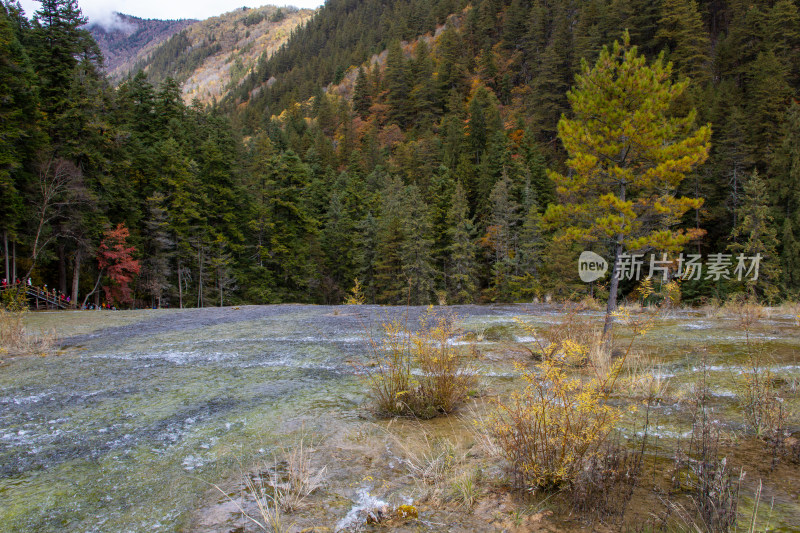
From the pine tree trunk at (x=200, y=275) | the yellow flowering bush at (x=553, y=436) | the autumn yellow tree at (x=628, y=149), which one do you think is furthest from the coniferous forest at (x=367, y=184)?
the yellow flowering bush at (x=553, y=436)

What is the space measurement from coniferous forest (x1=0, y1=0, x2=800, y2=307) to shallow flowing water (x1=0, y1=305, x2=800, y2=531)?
4.79 metres

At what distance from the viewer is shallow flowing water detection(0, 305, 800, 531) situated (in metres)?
3.08

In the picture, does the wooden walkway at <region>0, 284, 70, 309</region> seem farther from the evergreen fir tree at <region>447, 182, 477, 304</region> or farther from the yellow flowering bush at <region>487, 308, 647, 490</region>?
the yellow flowering bush at <region>487, 308, 647, 490</region>

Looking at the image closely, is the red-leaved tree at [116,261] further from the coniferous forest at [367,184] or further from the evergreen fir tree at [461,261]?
the evergreen fir tree at [461,261]

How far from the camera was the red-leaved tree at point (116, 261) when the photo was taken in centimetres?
2524

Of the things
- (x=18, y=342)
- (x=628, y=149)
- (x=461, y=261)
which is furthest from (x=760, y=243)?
A: (x=18, y=342)

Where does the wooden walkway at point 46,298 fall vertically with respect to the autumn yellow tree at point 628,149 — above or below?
below

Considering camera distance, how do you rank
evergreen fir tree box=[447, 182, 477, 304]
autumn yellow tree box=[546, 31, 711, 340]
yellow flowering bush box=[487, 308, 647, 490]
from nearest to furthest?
1. yellow flowering bush box=[487, 308, 647, 490]
2. autumn yellow tree box=[546, 31, 711, 340]
3. evergreen fir tree box=[447, 182, 477, 304]

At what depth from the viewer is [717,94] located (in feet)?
130

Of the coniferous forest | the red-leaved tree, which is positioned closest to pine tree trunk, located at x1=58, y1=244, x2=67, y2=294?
the coniferous forest

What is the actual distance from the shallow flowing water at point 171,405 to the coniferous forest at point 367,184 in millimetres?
4794

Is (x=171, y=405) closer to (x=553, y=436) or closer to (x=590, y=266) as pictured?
→ (x=553, y=436)

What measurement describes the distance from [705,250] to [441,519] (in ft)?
143

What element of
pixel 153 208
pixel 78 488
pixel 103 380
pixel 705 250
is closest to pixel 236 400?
pixel 78 488
